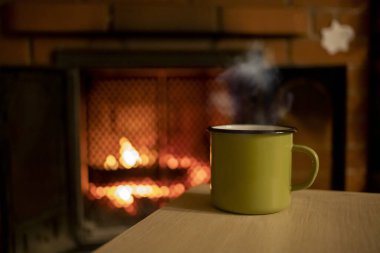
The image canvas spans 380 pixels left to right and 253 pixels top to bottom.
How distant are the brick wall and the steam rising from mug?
0.06 meters

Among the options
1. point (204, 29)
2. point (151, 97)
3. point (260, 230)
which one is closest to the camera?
point (260, 230)

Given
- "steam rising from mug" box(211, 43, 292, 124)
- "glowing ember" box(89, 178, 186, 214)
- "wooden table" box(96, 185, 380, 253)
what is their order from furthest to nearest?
"glowing ember" box(89, 178, 186, 214) → "steam rising from mug" box(211, 43, 292, 124) → "wooden table" box(96, 185, 380, 253)

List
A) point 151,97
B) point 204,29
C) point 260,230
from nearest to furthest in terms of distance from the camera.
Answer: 1. point 260,230
2. point 204,29
3. point 151,97

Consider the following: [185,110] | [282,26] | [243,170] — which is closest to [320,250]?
[243,170]

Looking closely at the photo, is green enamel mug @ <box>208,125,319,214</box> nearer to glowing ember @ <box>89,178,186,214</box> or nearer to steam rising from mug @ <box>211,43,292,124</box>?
steam rising from mug @ <box>211,43,292,124</box>

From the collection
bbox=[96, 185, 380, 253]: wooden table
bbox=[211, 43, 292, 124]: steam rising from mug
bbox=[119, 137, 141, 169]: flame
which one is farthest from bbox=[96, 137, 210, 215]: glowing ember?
bbox=[96, 185, 380, 253]: wooden table

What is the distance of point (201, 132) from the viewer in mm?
1334

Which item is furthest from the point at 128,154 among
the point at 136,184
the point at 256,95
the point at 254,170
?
the point at 254,170

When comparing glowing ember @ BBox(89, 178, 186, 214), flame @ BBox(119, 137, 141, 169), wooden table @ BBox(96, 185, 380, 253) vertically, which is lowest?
glowing ember @ BBox(89, 178, 186, 214)

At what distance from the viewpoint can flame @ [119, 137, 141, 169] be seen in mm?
1298

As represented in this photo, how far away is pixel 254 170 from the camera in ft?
1.56

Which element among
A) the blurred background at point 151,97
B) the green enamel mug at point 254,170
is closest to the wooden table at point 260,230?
the green enamel mug at point 254,170

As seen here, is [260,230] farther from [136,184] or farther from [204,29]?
[136,184]

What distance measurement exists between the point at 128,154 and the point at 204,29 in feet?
1.49
